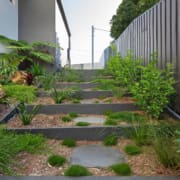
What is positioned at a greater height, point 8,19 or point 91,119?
point 8,19

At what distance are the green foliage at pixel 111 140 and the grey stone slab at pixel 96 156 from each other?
0.34ft

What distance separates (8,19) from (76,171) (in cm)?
740

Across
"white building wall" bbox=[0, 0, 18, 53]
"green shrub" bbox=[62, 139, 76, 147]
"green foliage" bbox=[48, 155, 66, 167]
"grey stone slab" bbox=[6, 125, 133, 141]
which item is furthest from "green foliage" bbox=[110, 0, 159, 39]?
"green foliage" bbox=[48, 155, 66, 167]

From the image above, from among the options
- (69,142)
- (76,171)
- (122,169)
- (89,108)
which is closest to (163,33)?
(89,108)

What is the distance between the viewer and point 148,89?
4422 mm

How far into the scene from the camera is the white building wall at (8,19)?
8633 millimetres

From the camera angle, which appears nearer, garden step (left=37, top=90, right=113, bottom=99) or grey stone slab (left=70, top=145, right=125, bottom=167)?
grey stone slab (left=70, top=145, right=125, bottom=167)

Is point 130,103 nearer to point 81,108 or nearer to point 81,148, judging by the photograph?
point 81,108

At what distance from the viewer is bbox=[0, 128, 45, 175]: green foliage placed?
2.91 m

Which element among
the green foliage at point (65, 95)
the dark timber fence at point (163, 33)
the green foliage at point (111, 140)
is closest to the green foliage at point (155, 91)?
the dark timber fence at point (163, 33)

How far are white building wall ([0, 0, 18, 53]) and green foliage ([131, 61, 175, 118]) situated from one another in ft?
18.0

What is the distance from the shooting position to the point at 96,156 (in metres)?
3.42

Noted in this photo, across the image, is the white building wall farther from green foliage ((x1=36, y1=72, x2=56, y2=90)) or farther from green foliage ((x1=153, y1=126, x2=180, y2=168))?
green foliage ((x1=153, y1=126, x2=180, y2=168))

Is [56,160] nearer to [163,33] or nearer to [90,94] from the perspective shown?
[163,33]
